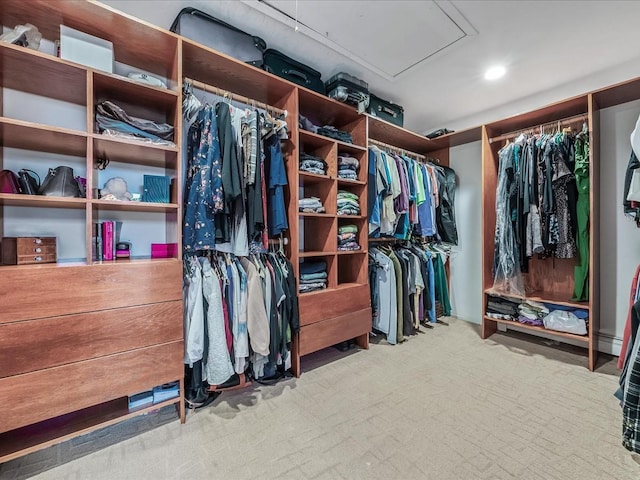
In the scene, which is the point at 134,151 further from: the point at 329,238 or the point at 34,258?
the point at 329,238

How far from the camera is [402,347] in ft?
8.33

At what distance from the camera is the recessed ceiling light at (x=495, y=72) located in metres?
2.28

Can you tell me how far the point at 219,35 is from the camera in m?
1.73

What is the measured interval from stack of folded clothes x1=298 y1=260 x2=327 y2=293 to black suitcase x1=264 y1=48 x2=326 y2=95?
1.45 metres

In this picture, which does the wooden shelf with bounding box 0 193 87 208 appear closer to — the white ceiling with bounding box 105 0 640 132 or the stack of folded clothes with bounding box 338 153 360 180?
the white ceiling with bounding box 105 0 640 132

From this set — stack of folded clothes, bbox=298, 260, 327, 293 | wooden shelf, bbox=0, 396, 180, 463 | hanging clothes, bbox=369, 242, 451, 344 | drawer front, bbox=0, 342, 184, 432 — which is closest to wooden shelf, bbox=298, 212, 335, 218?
stack of folded clothes, bbox=298, 260, 327, 293

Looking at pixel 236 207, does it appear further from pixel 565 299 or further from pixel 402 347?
pixel 565 299

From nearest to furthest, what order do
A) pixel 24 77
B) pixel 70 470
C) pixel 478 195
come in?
1. pixel 70 470
2. pixel 24 77
3. pixel 478 195

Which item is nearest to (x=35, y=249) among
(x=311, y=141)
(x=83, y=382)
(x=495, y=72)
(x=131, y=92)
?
Answer: (x=83, y=382)

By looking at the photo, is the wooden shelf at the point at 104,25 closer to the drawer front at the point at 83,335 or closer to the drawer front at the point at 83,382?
the drawer front at the point at 83,335

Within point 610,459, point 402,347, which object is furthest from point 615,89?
point 402,347

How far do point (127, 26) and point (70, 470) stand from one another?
2164 mm

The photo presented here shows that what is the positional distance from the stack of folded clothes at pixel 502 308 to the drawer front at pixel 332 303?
49.6 inches

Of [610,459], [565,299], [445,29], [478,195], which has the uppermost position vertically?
[445,29]
